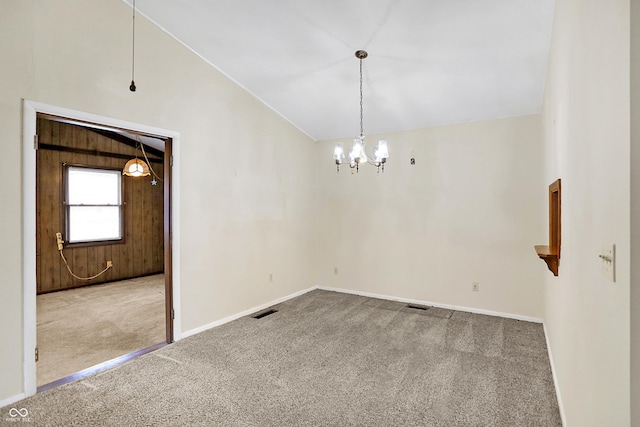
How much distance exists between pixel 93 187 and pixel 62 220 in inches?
31.8

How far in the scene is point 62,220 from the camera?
5844mm

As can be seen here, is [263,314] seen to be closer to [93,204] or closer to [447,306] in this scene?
[447,306]

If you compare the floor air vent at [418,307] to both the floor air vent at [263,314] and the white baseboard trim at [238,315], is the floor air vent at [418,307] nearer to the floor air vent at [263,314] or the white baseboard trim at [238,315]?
the white baseboard trim at [238,315]

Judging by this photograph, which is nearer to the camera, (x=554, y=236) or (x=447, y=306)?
(x=554, y=236)

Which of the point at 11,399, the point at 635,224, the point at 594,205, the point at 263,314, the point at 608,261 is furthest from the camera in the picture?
the point at 263,314

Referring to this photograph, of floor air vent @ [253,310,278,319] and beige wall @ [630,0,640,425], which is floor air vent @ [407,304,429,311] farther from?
beige wall @ [630,0,640,425]

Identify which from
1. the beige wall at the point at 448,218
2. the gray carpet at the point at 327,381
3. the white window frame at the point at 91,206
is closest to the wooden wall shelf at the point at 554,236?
the gray carpet at the point at 327,381

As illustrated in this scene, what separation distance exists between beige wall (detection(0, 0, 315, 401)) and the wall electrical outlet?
339cm

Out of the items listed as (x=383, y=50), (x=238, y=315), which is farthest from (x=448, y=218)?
(x=238, y=315)

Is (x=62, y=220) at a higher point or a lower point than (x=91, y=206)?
lower

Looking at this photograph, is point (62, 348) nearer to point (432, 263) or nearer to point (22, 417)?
point (22, 417)

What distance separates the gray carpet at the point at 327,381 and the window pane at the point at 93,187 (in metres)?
4.17

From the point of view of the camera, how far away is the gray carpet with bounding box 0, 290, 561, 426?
87.9 inches

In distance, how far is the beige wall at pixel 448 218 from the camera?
13.5 feet
